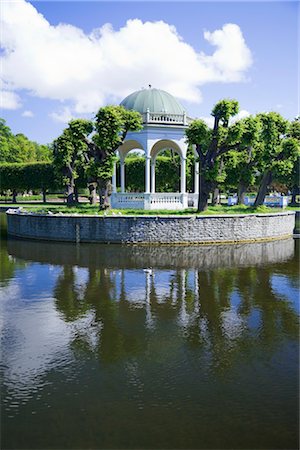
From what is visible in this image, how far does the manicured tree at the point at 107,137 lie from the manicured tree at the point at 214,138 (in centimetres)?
453

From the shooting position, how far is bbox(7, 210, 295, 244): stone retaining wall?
26984 mm

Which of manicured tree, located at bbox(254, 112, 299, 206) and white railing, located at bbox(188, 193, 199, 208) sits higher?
manicured tree, located at bbox(254, 112, 299, 206)

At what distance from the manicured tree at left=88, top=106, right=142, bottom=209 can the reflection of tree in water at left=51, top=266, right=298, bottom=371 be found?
13.6 m

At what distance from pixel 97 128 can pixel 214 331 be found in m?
21.7

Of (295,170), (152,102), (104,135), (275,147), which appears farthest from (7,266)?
(295,170)

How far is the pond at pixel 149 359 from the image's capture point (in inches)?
272

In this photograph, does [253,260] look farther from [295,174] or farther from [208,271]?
[295,174]

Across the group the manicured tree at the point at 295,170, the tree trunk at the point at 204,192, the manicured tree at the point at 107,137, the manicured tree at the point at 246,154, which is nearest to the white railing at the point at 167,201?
the tree trunk at the point at 204,192

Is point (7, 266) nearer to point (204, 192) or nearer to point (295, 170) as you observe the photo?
point (204, 192)

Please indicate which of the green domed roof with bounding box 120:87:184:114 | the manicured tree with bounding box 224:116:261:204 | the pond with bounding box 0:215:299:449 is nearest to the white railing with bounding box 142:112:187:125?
the green domed roof with bounding box 120:87:184:114

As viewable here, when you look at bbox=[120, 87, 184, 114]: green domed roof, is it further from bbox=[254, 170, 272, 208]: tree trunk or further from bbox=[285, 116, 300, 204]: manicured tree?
bbox=[285, 116, 300, 204]: manicured tree

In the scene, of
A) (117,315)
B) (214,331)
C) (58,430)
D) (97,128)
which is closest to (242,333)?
(214,331)

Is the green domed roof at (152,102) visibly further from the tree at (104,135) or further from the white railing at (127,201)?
the white railing at (127,201)

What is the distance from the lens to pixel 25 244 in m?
28.2
